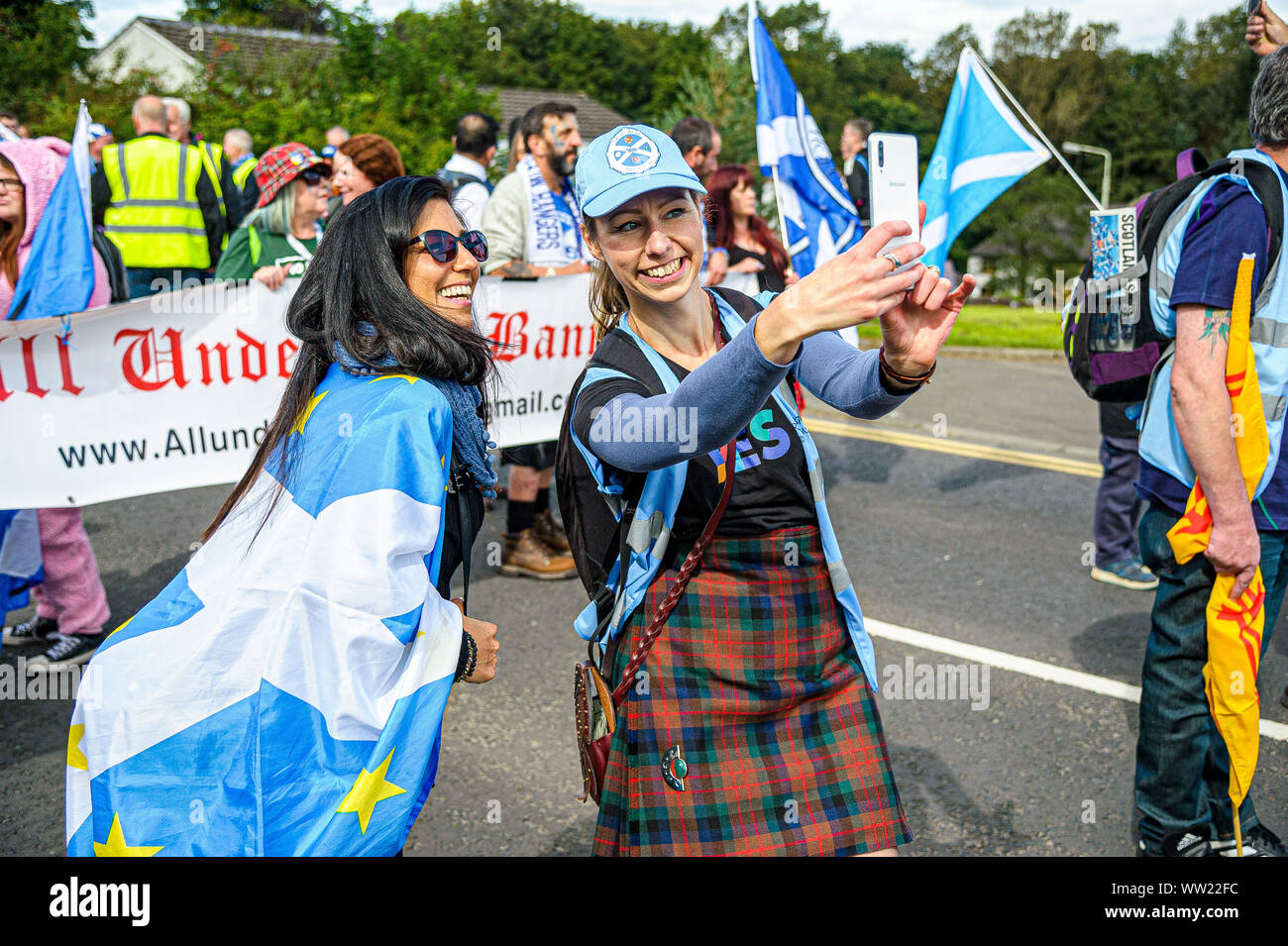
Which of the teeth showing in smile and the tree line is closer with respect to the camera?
the teeth showing in smile

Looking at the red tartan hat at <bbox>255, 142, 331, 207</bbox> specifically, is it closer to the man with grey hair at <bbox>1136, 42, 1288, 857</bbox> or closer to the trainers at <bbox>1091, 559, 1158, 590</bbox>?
the man with grey hair at <bbox>1136, 42, 1288, 857</bbox>

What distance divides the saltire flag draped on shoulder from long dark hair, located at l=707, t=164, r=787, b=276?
3.57 metres

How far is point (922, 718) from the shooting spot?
411 cm

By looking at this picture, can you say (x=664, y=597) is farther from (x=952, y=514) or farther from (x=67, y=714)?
(x=952, y=514)

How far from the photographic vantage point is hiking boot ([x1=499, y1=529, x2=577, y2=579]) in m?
5.63


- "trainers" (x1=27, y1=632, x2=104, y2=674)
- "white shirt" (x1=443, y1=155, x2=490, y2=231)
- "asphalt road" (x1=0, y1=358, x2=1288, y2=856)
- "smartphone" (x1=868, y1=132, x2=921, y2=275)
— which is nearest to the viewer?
"smartphone" (x1=868, y1=132, x2=921, y2=275)

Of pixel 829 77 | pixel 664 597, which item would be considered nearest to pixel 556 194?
pixel 664 597

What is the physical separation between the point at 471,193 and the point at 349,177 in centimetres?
129

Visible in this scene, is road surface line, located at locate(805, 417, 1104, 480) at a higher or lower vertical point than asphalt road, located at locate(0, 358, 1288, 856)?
higher

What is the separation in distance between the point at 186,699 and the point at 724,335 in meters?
1.18

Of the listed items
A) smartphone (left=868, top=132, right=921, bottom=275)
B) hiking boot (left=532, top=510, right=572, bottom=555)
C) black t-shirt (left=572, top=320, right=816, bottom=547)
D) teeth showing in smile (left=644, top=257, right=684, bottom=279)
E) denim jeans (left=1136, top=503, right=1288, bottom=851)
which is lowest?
hiking boot (left=532, top=510, right=572, bottom=555)

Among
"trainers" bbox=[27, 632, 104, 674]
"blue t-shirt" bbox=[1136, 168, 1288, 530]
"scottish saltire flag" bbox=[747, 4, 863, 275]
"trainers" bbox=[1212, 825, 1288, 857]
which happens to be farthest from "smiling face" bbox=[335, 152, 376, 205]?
"trainers" bbox=[1212, 825, 1288, 857]

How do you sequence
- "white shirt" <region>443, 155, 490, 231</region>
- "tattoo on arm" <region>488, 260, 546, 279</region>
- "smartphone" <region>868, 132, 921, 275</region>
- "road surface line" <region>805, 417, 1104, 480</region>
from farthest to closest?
"road surface line" <region>805, 417, 1104, 480</region>, "white shirt" <region>443, 155, 490, 231</region>, "tattoo on arm" <region>488, 260, 546, 279</region>, "smartphone" <region>868, 132, 921, 275</region>

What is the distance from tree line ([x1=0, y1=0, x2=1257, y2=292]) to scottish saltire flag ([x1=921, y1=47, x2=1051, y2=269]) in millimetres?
2700
